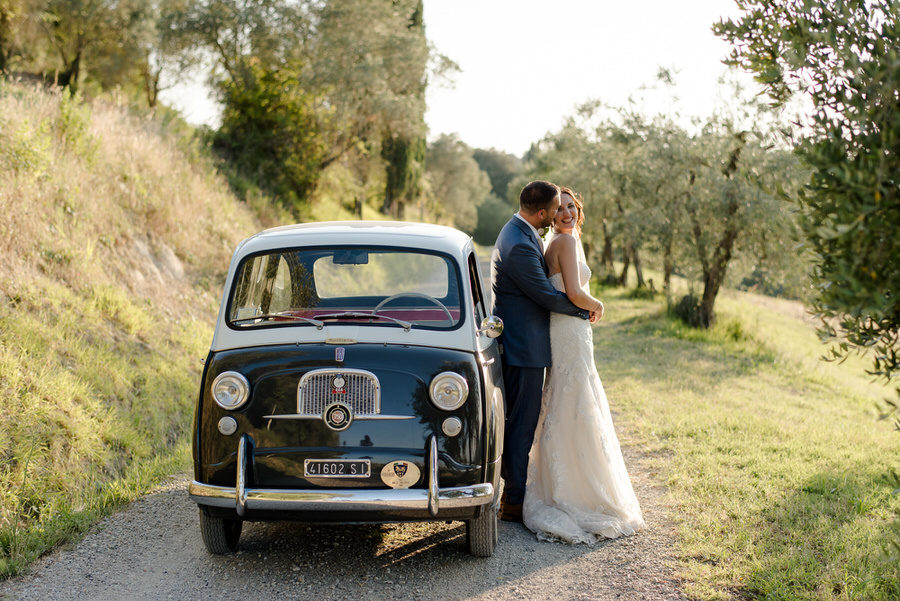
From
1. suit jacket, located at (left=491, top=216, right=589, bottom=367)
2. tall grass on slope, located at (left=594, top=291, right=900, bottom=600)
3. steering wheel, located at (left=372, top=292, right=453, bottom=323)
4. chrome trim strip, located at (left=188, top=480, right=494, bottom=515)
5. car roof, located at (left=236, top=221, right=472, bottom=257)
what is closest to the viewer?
chrome trim strip, located at (left=188, top=480, right=494, bottom=515)

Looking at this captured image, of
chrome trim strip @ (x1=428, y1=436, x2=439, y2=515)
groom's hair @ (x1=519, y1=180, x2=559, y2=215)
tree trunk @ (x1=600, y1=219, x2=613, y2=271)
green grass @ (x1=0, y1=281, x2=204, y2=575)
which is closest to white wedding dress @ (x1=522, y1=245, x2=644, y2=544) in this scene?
groom's hair @ (x1=519, y1=180, x2=559, y2=215)

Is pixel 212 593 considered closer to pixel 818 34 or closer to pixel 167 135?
pixel 818 34

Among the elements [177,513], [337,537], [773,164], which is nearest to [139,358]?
[177,513]

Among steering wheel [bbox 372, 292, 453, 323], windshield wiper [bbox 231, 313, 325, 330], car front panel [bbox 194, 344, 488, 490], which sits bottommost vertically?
car front panel [bbox 194, 344, 488, 490]

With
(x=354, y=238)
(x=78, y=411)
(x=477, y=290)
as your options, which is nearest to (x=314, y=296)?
(x=354, y=238)

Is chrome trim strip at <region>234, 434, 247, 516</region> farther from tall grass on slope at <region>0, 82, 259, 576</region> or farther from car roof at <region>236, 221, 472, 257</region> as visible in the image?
tall grass on slope at <region>0, 82, 259, 576</region>

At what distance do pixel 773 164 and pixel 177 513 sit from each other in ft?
40.3

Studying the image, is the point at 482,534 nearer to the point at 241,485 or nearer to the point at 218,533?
the point at 241,485

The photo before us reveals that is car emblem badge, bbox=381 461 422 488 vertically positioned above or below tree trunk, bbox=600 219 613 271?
below

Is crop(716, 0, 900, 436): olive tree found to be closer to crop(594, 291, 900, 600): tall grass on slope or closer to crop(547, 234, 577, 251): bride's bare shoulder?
crop(594, 291, 900, 600): tall grass on slope

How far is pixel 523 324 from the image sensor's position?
500 cm

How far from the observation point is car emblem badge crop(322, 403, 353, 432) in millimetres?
3805

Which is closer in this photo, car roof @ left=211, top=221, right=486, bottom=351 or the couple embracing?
car roof @ left=211, top=221, right=486, bottom=351

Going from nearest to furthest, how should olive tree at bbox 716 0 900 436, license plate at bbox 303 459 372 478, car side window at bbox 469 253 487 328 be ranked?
olive tree at bbox 716 0 900 436 < license plate at bbox 303 459 372 478 < car side window at bbox 469 253 487 328
